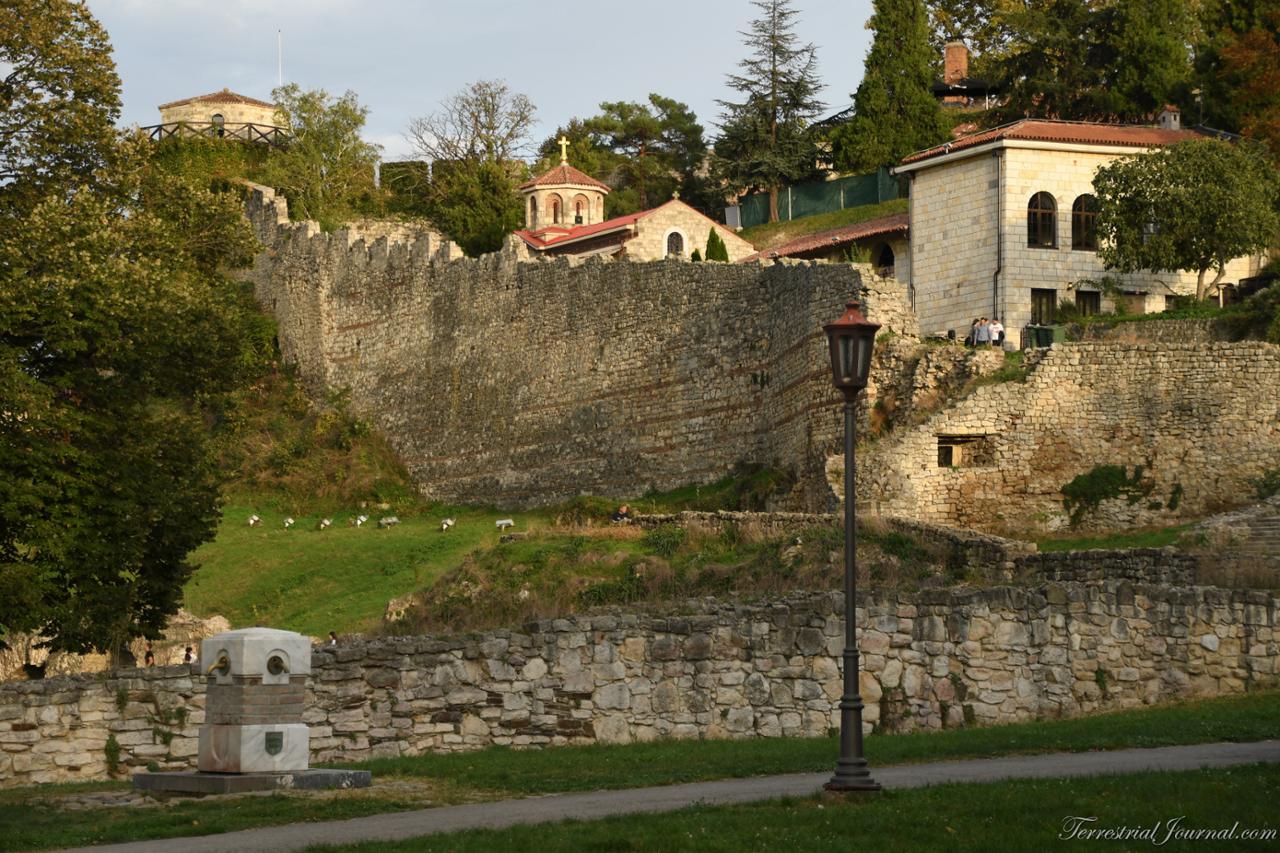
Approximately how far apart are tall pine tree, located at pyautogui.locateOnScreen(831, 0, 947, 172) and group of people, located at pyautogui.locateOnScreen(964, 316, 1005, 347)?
751 inches

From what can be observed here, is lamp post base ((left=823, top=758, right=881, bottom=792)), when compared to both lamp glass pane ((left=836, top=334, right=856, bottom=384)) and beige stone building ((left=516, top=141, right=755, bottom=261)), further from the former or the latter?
beige stone building ((left=516, top=141, right=755, bottom=261))

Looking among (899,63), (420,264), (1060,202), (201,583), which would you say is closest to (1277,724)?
(201,583)

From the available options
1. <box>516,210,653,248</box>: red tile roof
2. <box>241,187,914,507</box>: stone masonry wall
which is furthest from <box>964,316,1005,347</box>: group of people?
<box>516,210,653,248</box>: red tile roof

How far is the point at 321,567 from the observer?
132ft

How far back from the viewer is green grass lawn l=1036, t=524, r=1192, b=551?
31859 mm

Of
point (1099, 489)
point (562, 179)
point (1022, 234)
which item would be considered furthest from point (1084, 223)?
point (562, 179)

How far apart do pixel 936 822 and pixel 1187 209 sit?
1208 inches

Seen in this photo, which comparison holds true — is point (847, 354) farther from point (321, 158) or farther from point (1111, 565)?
point (321, 158)

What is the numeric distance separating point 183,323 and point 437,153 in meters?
43.6

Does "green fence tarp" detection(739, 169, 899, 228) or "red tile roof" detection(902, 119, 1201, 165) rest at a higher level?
"green fence tarp" detection(739, 169, 899, 228)

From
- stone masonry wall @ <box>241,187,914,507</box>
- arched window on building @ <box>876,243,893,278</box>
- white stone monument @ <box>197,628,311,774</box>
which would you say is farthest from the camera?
arched window on building @ <box>876,243,893,278</box>

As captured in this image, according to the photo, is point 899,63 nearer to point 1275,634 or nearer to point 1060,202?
point 1060,202

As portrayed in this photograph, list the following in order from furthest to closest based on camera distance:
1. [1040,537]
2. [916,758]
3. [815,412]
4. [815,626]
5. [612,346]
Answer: [612,346], [815,412], [1040,537], [815,626], [916,758]

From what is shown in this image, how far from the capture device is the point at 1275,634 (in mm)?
23250
